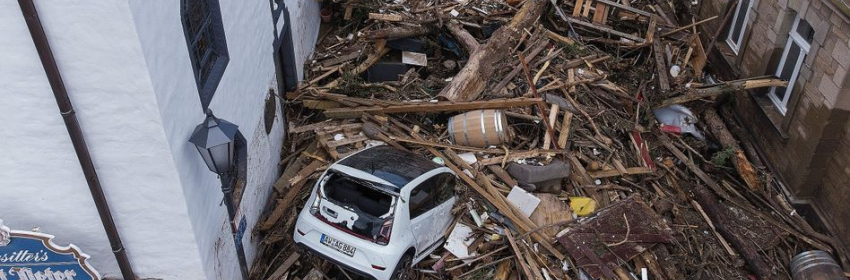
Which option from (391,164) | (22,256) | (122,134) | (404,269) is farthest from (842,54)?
(22,256)

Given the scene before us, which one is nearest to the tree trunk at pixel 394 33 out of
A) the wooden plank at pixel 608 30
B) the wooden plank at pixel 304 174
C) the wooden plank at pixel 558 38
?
the wooden plank at pixel 558 38

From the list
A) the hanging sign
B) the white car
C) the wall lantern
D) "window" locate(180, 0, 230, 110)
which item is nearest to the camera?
the wall lantern

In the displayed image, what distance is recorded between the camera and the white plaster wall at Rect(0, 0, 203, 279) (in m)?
5.92

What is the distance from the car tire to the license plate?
1.98ft

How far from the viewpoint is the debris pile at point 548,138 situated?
9.95 metres

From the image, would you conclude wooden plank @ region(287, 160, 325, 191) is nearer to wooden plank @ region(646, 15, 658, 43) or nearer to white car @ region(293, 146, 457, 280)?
white car @ region(293, 146, 457, 280)

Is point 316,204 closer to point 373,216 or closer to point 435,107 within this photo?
point 373,216

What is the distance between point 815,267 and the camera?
1061cm

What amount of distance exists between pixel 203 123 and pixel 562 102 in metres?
6.81

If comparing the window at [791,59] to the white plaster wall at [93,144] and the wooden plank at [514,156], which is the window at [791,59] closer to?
the wooden plank at [514,156]

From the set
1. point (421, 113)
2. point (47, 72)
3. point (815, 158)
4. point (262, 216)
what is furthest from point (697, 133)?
point (47, 72)

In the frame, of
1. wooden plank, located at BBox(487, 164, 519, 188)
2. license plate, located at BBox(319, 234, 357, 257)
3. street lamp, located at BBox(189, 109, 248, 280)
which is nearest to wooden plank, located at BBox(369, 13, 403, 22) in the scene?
wooden plank, located at BBox(487, 164, 519, 188)

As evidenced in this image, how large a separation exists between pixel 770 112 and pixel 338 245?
848 cm

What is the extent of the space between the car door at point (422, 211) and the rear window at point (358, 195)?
35 centimetres
